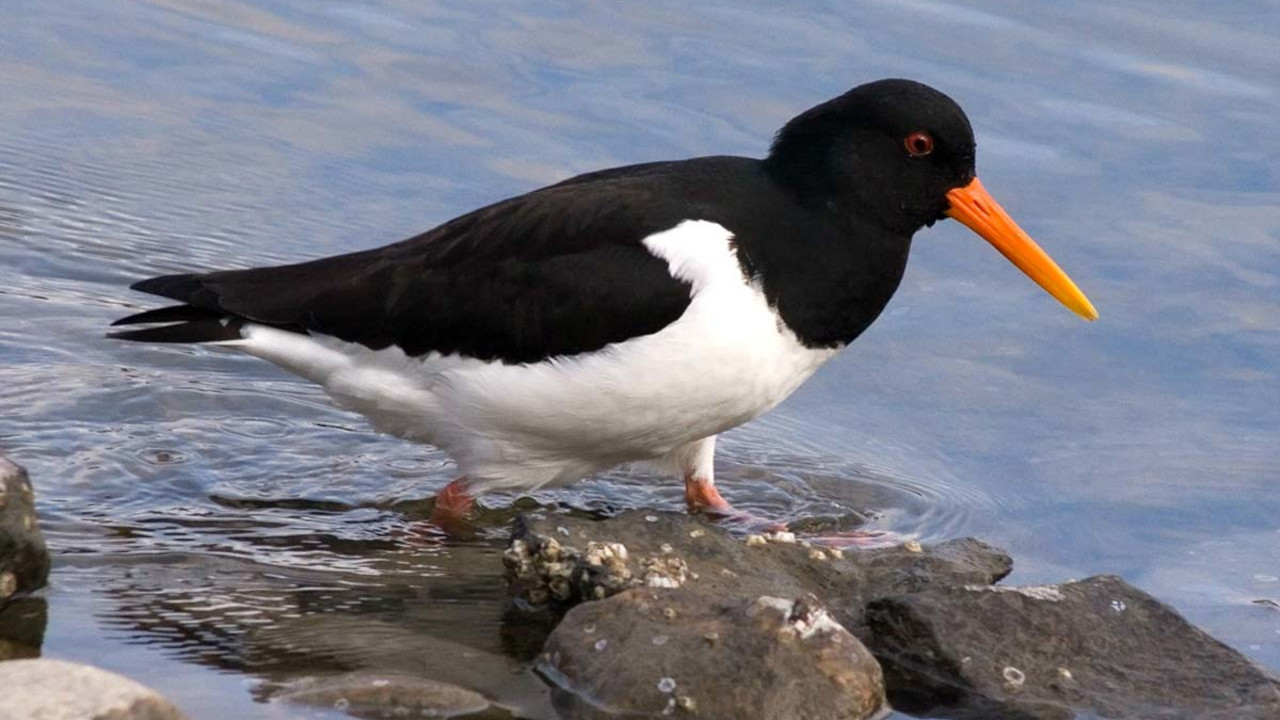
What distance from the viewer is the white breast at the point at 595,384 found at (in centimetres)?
590

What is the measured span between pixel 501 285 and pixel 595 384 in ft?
1.68

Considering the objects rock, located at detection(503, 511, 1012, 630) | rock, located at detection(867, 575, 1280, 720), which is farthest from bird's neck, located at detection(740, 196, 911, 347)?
rock, located at detection(867, 575, 1280, 720)

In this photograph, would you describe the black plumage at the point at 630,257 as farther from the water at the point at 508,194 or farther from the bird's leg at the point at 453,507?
the water at the point at 508,194

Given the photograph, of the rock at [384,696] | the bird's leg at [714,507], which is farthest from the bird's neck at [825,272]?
the rock at [384,696]

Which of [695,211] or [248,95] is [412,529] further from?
[248,95]

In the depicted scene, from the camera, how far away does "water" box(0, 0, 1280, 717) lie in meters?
5.96

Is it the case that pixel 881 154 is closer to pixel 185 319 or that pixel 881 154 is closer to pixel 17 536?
pixel 185 319

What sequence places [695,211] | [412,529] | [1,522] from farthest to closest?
[412,529] → [695,211] → [1,522]

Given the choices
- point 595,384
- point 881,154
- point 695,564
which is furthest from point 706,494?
point 881,154

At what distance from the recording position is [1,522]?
16.9ft

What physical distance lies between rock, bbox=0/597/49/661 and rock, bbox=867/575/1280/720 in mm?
2278

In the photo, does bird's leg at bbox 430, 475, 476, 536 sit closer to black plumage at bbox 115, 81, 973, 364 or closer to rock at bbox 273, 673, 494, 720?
black plumage at bbox 115, 81, 973, 364

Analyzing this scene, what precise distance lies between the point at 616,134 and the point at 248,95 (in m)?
2.10

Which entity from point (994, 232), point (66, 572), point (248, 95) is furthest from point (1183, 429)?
point (248, 95)
